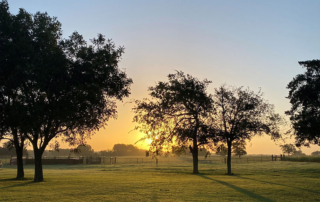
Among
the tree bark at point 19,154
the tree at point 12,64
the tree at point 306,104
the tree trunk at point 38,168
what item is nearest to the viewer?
the tree at point 12,64

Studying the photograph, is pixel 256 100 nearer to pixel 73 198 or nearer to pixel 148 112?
pixel 148 112

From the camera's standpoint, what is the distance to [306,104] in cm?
4891

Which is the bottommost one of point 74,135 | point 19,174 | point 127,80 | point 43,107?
point 19,174

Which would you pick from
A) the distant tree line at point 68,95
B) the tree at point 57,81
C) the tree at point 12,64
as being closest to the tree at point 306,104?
the distant tree line at point 68,95

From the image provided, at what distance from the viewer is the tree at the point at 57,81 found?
28250mm

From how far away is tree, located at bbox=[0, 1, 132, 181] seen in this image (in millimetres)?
28250

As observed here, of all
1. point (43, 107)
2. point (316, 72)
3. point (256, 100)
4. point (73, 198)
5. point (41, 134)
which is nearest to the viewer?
point (73, 198)

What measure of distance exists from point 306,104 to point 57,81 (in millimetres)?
37831

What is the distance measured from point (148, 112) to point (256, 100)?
14.8 meters

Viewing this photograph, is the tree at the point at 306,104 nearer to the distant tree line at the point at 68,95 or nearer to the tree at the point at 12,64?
the distant tree line at the point at 68,95

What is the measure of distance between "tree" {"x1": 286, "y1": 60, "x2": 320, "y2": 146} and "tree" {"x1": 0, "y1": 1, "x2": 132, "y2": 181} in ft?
96.8

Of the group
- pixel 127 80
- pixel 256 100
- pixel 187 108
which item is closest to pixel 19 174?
pixel 127 80

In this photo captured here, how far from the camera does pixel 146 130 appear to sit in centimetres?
4469

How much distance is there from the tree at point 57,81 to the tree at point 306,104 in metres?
29.5
